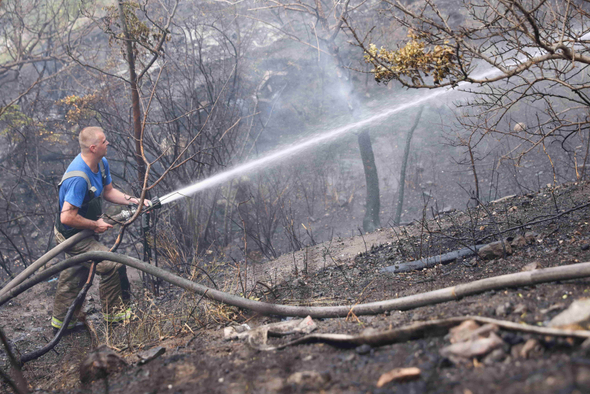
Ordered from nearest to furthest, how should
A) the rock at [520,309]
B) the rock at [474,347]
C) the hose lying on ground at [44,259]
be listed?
1. the rock at [474,347]
2. the rock at [520,309]
3. the hose lying on ground at [44,259]

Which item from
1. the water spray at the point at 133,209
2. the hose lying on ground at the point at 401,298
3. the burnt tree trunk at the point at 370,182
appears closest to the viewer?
the hose lying on ground at the point at 401,298

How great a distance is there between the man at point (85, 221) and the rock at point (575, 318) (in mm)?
3848

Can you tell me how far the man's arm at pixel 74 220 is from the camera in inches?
159

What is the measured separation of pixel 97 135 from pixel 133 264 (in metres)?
1.55

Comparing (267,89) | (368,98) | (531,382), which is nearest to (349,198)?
(368,98)

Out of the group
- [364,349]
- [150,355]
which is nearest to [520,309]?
[364,349]

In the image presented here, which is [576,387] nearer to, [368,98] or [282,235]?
[282,235]

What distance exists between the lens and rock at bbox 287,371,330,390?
5.92ft

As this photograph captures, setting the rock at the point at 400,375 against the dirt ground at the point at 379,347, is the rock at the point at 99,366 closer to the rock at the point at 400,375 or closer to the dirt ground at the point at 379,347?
the dirt ground at the point at 379,347

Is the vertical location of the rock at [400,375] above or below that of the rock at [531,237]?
above

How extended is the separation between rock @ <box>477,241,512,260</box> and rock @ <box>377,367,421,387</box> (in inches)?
85.6

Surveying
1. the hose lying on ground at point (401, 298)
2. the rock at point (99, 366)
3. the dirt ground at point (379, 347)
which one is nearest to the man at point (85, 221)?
the dirt ground at point (379, 347)

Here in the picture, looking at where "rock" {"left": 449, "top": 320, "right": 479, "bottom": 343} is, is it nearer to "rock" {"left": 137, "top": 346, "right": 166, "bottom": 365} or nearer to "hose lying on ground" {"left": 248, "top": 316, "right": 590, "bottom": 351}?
"hose lying on ground" {"left": 248, "top": 316, "right": 590, "bottom": 351}

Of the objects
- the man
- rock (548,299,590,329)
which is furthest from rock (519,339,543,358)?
the man
